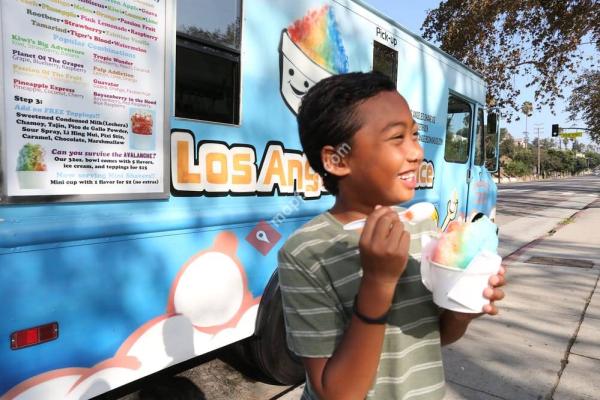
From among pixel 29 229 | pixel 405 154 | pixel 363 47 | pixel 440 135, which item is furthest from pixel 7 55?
pixel 440 135

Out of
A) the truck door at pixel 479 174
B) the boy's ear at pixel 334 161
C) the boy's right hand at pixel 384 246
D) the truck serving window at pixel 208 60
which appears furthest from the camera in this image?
the truck door at pixel 479 174

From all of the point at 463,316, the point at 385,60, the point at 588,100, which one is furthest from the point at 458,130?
the point at 588,100

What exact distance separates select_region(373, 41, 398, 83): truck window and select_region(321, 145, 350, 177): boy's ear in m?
2.42

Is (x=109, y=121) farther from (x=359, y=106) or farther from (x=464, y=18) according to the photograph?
(x=464, y=18)

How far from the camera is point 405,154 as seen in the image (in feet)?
3.73

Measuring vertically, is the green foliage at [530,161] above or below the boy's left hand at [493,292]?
above

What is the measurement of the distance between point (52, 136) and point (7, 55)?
1.04 feet

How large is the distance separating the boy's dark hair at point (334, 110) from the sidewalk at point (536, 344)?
2.68 metres

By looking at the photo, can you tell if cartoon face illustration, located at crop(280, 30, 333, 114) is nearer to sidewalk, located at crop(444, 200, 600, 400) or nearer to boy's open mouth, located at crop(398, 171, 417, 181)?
boy's open mouth, located at crop(398, 171, 417, 181)

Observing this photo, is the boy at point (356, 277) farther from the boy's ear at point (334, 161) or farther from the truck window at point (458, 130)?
the truck window at point (458, 130)

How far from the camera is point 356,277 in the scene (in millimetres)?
1132

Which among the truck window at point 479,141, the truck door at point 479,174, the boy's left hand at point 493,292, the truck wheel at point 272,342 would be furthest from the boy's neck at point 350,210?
the truck window at point 479,141

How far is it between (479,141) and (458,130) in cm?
66

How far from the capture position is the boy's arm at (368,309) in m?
0.89
